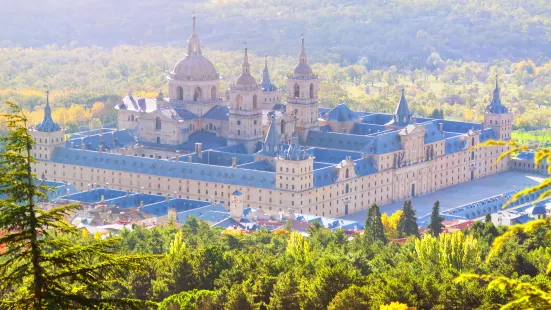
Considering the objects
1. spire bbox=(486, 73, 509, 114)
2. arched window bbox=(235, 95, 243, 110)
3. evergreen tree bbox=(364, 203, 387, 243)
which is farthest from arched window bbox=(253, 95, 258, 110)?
evergreen tree bbox=(364, 203, 387, 243)

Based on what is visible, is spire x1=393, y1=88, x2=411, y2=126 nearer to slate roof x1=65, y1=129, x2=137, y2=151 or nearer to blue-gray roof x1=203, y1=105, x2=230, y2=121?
blue-gray roof x1=203, y1=105, x2=230, y2=121

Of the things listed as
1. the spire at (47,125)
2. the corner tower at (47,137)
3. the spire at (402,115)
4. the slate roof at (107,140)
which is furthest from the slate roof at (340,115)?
the spire at (47,125)

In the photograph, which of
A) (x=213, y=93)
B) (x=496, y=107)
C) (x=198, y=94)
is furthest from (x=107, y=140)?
(x=496, y=107)

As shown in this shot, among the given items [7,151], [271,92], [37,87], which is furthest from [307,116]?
[7,151]

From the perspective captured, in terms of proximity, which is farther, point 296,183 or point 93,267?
point 296,183

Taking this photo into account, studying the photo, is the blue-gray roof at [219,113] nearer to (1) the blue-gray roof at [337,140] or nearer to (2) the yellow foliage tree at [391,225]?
(1) the blue-gray roof at [337,140]

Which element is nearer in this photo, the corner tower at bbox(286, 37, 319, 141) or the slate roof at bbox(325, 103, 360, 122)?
the corner tower at bbox(286, 37, 319, 141)

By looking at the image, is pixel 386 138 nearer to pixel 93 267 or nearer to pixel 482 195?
pixel 482 195
